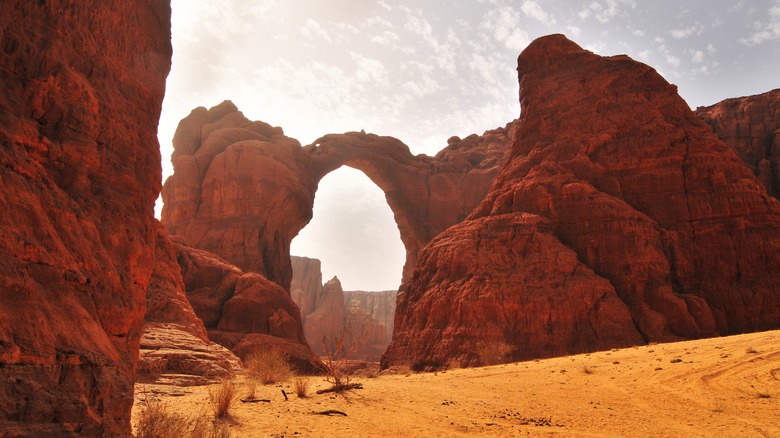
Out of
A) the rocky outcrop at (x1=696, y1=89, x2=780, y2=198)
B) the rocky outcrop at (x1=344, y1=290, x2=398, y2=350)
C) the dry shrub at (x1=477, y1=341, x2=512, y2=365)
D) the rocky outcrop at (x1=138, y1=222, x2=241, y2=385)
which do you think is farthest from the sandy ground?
the rocky outcrop at (x1=344, y1=290, x2=398, y2=350)

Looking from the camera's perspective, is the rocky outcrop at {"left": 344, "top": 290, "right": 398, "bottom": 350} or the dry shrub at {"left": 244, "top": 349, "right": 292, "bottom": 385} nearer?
the dry shrub at {"left": 244, "top": 349, "right": 292, "bottom": 385}

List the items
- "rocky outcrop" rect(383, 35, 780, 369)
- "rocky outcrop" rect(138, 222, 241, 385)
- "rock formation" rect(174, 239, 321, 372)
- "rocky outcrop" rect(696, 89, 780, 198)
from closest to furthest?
"rocky outcrop" rect(138, 222, 241, 385)
"rocky outcrop" rect(383, 35, 780, 369)
"rock formation" rect(174, 239, 321, 372)
"rocky outcrop" rect(696, 89, 780, 198)

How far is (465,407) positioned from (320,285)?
8679 centimetres

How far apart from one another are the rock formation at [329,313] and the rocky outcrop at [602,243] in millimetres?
48352

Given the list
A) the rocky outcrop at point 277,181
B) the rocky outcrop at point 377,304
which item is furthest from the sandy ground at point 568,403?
the rocky outcrop at point 377,304

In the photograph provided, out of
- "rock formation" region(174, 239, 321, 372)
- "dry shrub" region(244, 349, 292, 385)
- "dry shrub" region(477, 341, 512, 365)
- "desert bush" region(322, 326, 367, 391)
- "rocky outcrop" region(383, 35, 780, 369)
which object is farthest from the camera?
"rock formation" region(174, 239, 321, 372)

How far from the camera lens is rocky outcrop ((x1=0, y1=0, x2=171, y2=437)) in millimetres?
4078

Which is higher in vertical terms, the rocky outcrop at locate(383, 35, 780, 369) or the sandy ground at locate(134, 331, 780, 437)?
the rocky outcrop at locate(383, 35, 780, 369)

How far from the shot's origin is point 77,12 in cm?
695

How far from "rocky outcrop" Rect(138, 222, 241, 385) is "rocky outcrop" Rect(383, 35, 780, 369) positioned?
13645 millimetres

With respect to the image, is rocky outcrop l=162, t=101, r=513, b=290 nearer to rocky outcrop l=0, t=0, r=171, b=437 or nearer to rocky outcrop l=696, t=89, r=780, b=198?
rocky outcrop l=696, t=89, r=780, b=198

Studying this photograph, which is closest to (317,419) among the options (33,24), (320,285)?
(33,24)

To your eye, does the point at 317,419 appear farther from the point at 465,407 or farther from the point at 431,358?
the point at 431,358

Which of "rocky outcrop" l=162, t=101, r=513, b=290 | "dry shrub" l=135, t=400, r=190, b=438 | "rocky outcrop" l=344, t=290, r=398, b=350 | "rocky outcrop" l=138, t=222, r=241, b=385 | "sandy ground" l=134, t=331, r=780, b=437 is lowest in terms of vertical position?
"sandy ground" l=134, t=331, r=780, b=437
